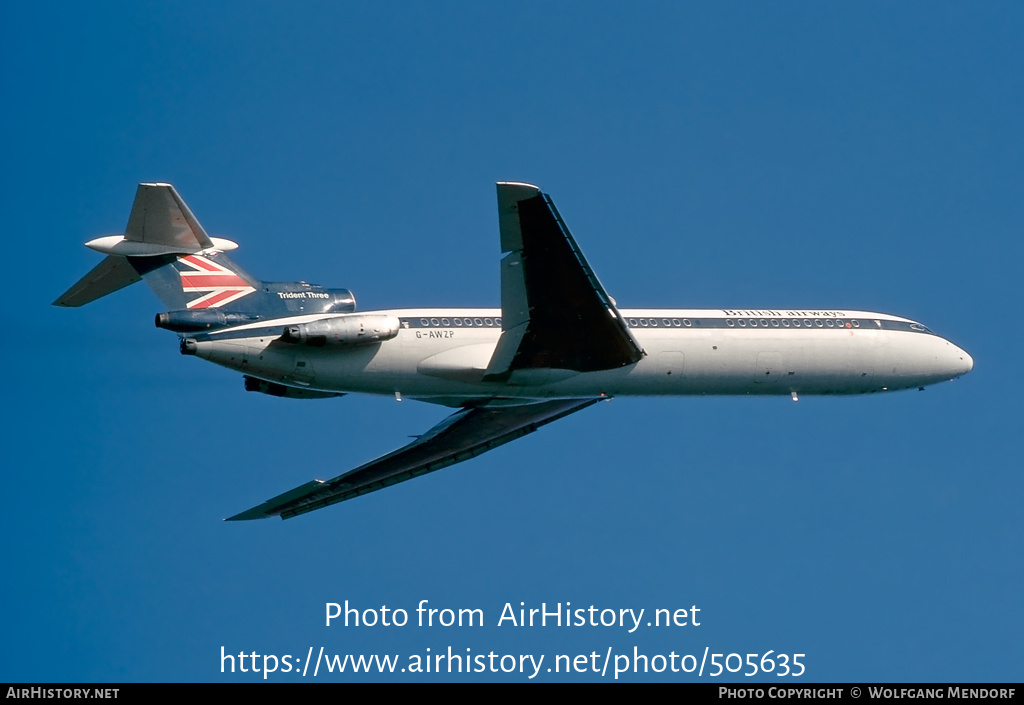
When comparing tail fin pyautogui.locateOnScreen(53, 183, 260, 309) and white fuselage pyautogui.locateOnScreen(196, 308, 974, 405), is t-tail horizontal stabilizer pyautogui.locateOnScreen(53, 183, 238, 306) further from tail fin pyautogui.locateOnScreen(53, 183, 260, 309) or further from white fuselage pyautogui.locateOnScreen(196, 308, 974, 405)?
white fuselage pyautogui.locateOnScreen(196, 308, 974, 405)

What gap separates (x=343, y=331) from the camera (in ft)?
117

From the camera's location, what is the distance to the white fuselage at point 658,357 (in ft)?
119

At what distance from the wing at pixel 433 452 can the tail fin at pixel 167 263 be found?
7248 millimetres

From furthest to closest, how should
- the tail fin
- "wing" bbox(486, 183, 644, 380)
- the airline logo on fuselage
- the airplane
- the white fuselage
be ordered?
1. the airline logo on fuselage
2. the white fuselage
3. the tail fin
4. the airplane
5. "wing" bbox(486, 183, 644, 380)

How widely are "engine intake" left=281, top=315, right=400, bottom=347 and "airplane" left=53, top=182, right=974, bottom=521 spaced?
0.04 metres

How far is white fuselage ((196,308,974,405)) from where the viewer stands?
36.1 meters

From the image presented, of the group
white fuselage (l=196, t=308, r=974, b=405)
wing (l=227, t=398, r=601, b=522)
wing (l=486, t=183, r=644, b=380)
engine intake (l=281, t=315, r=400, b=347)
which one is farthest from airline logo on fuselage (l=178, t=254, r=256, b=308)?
wing (l=486, t=183, r=644, b=380)

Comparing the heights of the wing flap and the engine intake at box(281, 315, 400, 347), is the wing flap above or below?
above

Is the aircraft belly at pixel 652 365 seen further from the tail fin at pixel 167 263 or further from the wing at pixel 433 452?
the wing at pixel 433 452

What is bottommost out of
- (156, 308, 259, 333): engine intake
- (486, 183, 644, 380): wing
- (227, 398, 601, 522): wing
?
(227, 398, 601, 522): wing

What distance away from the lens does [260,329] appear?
35.8 m

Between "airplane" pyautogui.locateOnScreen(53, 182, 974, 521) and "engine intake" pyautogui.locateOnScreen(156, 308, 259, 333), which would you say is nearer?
"engine intake" pyautogui.locateOnScreen(156, 308, 259, 333)

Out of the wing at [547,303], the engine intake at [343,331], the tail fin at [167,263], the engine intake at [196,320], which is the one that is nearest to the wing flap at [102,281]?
the tail fin at [167,263]
